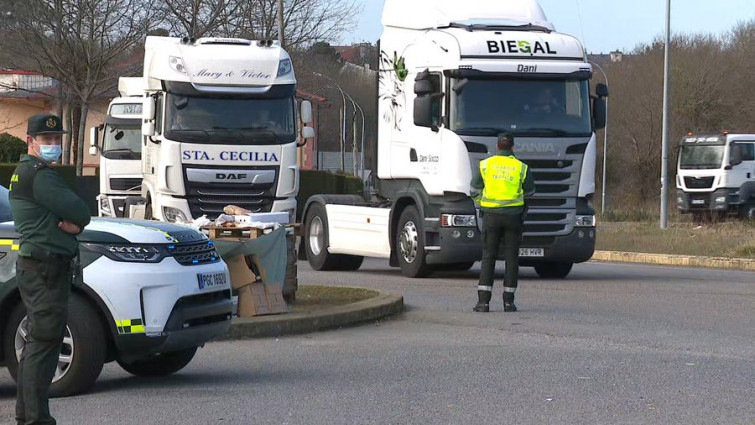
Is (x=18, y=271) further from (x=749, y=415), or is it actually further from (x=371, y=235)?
(x=371, y=235)

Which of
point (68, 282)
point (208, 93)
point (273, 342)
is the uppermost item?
point (208, 93)

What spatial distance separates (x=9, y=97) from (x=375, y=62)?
39826 millimetres

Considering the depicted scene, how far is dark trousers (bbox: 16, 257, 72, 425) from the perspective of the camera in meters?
6.96

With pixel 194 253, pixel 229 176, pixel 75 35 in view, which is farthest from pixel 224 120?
pixel 75 35

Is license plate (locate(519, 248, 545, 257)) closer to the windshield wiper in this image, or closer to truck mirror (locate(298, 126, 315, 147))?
the windshield wiper

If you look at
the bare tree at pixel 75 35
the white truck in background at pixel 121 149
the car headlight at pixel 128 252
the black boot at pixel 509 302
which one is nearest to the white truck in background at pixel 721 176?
the bare tree at pixel 75 35

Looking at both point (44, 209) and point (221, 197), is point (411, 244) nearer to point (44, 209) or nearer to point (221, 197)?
point (221, 197)

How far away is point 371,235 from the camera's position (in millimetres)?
19531

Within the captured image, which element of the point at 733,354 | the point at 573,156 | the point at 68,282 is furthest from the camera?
the point at 573,156

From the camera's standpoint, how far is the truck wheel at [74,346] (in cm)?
843

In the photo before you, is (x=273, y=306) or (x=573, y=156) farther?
(x=573, y=156)

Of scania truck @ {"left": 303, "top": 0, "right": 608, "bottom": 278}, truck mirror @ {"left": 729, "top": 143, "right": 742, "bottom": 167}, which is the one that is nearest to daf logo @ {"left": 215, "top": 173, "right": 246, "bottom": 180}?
scania truck @ {"left": 303, "top": 0, "right": 608, "bottom": 278}

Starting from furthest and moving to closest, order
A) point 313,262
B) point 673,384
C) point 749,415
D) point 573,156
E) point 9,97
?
point 9,97 < point 313,262 < point 573,156 < point 673,384 < point 749,415

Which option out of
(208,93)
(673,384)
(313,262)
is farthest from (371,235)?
(673,384)
